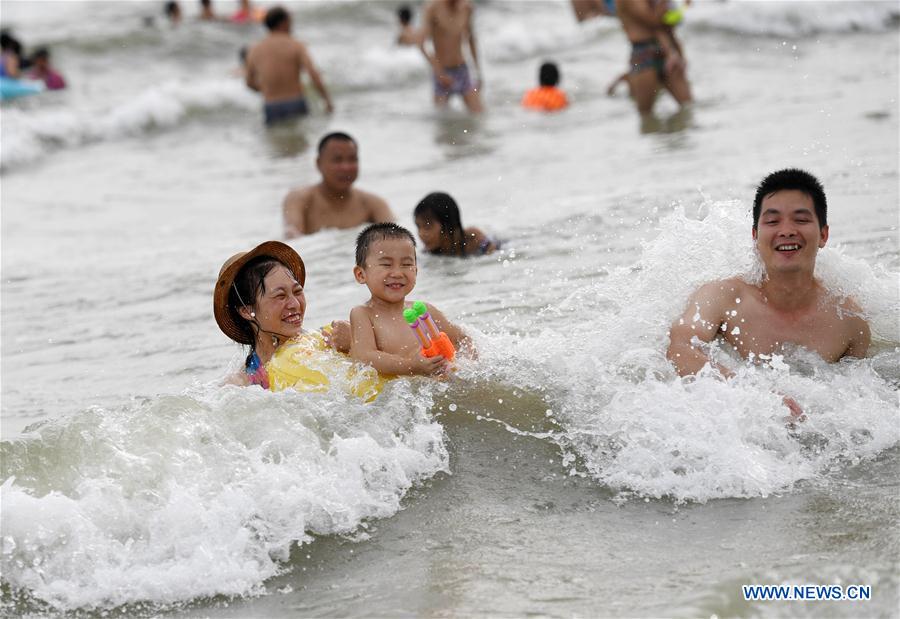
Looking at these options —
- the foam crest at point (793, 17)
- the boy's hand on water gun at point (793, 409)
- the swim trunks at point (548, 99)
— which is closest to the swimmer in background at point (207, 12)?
the foam crest at point (793, 17)

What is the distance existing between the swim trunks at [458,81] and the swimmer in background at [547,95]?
2.56ft

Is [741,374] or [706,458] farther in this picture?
[741,374]

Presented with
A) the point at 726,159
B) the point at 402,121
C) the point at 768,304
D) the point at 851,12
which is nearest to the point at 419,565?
the point at 768,304

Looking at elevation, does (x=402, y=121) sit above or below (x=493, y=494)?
above

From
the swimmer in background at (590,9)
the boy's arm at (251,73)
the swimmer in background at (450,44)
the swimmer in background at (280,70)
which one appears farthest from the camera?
the swimmer in background at (590,9)

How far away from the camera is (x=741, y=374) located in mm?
5211

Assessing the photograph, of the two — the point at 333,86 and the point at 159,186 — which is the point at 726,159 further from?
the point at 333,86

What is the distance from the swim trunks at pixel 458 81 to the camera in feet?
53.6

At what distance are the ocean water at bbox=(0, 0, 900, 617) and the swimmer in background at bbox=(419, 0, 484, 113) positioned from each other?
4.67 metres

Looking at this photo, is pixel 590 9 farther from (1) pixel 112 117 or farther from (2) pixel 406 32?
(1) pixel 112 117

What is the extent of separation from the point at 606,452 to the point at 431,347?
3.12 feet

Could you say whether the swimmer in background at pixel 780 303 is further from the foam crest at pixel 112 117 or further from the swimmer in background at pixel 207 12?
the swimmer in background at pixel 207 12

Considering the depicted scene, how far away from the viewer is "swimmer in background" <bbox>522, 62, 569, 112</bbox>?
1616 centimetres

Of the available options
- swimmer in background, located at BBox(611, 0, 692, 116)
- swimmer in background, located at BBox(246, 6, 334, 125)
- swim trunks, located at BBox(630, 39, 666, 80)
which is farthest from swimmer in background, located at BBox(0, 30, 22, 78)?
swim trunks, located at BBox(630, 39, 666, 80)
